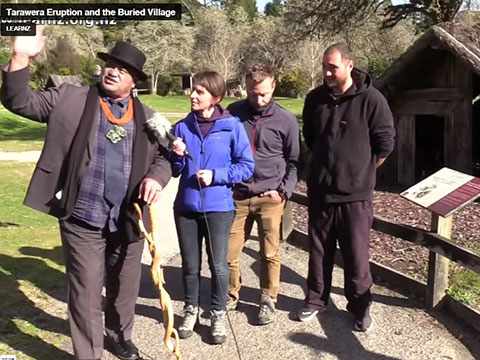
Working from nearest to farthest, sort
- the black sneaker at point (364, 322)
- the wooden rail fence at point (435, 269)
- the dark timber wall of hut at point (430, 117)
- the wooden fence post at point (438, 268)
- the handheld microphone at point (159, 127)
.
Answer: the handheld microphone at point (159, 127)
the wooden rail fence at point (435, 269)
the black sneaker at point (364, 322)
the wooden fence post at point (438, 268)
the dark timber wall of hut at point (430, 117)

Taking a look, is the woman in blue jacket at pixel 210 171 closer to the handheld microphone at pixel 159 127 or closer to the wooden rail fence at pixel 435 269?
the handheld microphone at pixel 159 127

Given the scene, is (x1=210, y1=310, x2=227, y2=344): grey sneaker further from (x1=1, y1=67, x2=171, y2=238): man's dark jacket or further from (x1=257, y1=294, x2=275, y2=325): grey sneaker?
(x1=1, y1=67, x2=171, y2=238): man's dark jacket

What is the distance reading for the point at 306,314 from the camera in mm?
4414

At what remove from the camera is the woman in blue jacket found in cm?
386

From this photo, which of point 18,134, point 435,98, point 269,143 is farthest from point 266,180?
point 18,134

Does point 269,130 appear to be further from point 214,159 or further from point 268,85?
point 214,159

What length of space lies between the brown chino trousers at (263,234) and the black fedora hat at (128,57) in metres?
1.44

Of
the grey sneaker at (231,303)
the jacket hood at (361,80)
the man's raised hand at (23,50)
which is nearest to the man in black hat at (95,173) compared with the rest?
the man's raised hand at (23,50)

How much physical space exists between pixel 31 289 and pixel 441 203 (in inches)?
140

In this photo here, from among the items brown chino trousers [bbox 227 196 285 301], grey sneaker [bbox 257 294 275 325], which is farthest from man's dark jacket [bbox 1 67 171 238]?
grey sneaker [bbox 257 294 275 325]

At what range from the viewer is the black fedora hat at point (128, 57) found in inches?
129

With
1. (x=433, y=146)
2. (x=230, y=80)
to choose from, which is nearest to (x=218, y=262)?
(x=433, y=146)

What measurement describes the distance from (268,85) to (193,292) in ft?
5.28

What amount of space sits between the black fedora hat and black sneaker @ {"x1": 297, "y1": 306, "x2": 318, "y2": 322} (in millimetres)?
2215
